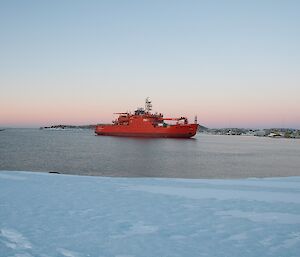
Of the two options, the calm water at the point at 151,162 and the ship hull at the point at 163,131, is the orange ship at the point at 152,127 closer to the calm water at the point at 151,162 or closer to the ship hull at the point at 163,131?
the ship hull at the point at 163,131

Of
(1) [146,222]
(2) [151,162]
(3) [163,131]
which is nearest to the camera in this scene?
(1) [146,222]

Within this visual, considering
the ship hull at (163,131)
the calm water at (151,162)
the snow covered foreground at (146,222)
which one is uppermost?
the ship hull at (163,131)

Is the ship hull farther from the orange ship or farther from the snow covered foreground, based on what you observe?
the snow covered foreground

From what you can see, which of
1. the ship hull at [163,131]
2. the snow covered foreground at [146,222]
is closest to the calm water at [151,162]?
the snow covered foreground at [146,222]

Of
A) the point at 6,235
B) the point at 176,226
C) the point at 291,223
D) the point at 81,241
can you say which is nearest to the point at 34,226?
the point at 6,235

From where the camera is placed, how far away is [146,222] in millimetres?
5207

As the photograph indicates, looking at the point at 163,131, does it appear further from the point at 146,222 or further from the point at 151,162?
the point at 146,222

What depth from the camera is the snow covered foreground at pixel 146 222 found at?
13.4 feet

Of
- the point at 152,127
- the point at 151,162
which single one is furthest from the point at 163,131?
the point at 151,162

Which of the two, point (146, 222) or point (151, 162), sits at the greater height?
point (146, 222)

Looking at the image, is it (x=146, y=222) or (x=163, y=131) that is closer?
(x=146, y=222)

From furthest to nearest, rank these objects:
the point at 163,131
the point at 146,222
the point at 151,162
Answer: the point at 163,131 → the point at 151,162 → the point at 146,222

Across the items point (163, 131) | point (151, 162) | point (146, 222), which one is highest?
point (163, 131)

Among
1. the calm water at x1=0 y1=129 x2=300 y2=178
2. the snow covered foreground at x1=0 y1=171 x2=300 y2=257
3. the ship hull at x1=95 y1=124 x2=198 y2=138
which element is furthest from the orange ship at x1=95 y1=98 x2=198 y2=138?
the snow covered foreground at x1=0 y1=171 x2=300 y2=257
